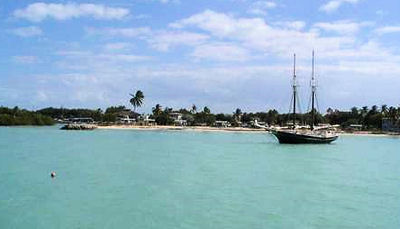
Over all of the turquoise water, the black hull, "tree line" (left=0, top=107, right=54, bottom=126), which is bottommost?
the turquoise water

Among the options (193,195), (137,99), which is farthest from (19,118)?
(193,195)

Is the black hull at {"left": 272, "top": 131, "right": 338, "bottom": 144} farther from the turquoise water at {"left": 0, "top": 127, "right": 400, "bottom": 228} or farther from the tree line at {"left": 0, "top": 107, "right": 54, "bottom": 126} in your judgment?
the tree line at {"left": 0, "top": 107, "right": 54, "bottom": 126}

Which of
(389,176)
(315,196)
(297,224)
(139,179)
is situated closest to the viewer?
(297,224)

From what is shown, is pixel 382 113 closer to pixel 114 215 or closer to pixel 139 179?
pixel 139 179

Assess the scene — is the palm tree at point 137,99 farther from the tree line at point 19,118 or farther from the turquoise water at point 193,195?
the turquoise water at point 193,195

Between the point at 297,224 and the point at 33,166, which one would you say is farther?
the point at 33,166

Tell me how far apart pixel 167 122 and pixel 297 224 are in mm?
167562

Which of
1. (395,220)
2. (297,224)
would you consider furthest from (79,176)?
(395,220)

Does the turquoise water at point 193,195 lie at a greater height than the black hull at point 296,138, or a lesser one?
lesser

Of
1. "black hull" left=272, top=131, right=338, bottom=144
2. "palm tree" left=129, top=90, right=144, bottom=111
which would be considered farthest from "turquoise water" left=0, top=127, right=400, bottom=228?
"palm tree" left=129, top=90, right=144, bottom=111

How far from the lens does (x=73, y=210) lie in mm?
24188

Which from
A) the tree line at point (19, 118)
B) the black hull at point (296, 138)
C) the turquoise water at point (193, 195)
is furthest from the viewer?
the tree line at point (19, 118)

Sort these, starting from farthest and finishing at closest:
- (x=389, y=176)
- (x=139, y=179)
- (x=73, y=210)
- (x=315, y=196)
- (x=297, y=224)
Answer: (x=389, y=176), (x=139, y=179), (x=315, y=196), (x=73, y=210), (x=297, y=224)

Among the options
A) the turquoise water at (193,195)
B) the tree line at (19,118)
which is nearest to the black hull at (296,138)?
the turquoise water at (193,195)
